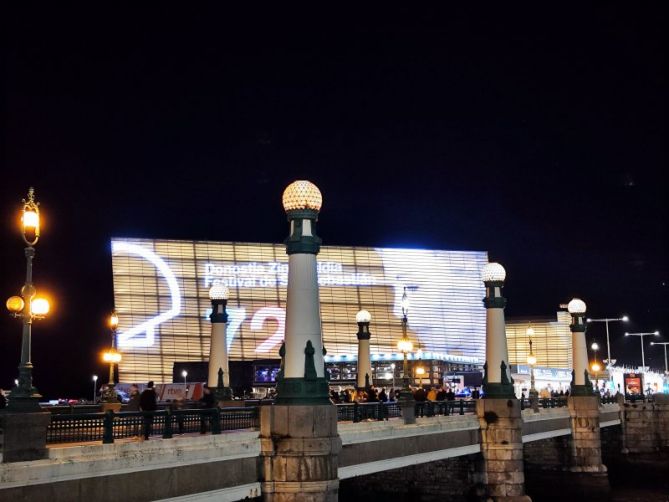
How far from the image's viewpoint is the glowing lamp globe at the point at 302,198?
22.4 metres

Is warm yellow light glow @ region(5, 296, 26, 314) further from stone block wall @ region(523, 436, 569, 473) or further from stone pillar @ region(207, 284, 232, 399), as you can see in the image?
stone block wall @ region(523, 436, 569, 473)

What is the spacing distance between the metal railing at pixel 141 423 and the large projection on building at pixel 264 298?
253ft

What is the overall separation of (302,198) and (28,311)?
24.2 ft

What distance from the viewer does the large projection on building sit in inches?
4102

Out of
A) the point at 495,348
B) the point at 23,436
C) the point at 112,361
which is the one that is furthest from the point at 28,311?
the point at 495,348

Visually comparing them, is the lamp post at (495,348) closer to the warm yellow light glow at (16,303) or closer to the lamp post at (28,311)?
the lamp post at (28,311)

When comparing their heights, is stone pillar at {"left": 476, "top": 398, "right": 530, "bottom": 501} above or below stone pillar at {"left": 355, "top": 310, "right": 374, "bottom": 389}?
below

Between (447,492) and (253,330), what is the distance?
233 feet

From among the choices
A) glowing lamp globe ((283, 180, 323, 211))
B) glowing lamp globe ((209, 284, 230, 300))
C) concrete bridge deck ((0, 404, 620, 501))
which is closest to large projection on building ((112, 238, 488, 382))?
glowing lamp globe ((209, 284, 230, 300))

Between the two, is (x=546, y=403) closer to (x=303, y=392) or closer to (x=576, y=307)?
(x=576, y=307)

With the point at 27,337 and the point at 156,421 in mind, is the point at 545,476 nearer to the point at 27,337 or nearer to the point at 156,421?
the point at 156,421

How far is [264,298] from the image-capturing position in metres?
109

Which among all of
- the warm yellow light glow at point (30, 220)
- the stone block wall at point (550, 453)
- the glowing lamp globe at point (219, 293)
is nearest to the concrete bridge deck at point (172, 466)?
the warm yellow light glow at point (30, 220)

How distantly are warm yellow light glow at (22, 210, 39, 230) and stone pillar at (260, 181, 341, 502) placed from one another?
615 cm
